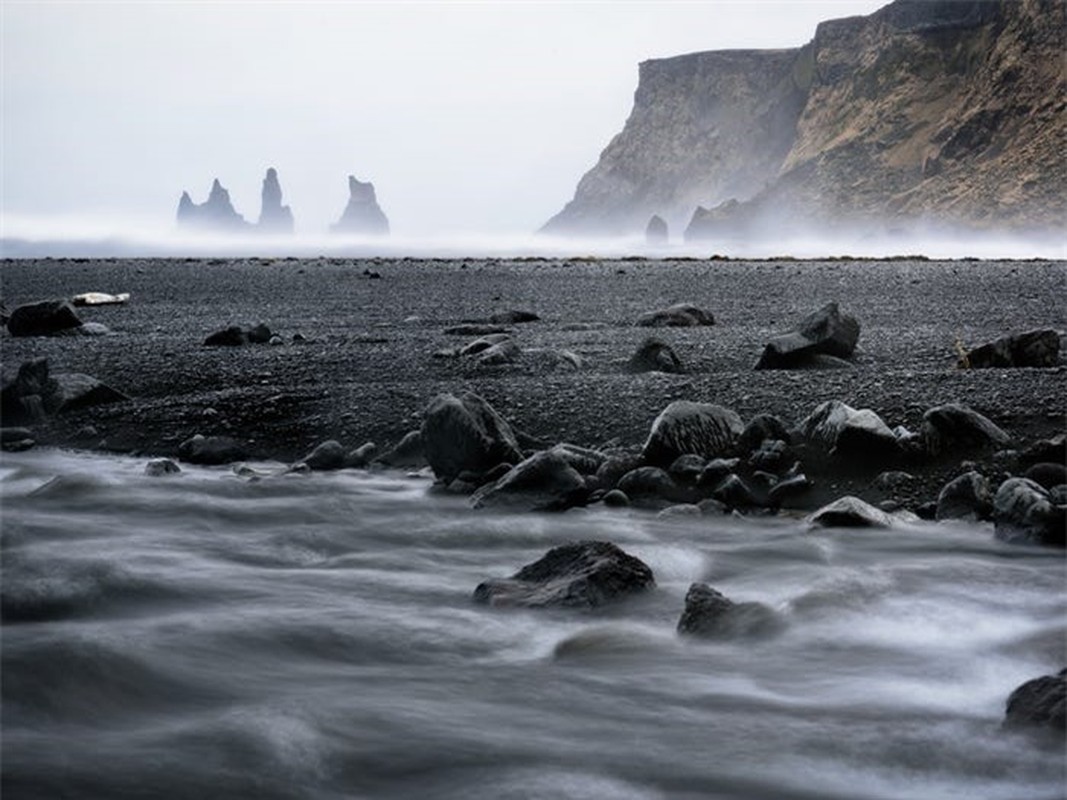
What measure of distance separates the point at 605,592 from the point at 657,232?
144 m

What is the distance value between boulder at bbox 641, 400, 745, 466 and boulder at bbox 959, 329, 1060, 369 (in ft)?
9.09

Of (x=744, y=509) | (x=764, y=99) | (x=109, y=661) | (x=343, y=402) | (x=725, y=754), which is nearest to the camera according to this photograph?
(x=725, y=754)

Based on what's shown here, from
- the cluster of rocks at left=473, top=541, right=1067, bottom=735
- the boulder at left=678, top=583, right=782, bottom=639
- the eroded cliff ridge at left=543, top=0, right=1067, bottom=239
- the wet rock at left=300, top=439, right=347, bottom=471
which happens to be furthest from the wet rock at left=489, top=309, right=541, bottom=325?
the eroded cliff ridge at left=543, top=0, right=1067, bottom=239

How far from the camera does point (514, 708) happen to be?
304cm

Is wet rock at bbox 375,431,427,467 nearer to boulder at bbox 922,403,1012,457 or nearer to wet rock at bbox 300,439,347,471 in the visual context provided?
wet rock at bbox 300,439,347,471

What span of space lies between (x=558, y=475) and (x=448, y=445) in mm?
696

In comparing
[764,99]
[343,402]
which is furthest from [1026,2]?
[343,402]

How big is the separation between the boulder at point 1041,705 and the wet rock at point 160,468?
14.8 feet

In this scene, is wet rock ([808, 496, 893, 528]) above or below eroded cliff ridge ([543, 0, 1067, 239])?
below

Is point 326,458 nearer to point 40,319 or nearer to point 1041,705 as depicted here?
point 1041,705

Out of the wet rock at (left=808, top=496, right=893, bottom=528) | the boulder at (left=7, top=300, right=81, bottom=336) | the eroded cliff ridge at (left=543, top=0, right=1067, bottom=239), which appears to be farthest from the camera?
the eroded cliff ridge at (left=543, top=0, right=1067, bottom=239)

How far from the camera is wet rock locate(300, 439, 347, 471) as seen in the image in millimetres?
6164

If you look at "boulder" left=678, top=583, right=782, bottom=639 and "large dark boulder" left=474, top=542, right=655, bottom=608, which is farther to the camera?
"large dark boulder" left=474, top=542, right=655, bottom=608

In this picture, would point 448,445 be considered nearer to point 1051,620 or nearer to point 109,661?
point 109,661
